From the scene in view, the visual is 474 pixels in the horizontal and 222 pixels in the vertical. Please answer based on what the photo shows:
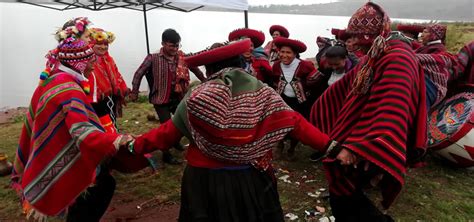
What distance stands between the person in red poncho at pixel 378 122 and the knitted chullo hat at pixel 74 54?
179cm

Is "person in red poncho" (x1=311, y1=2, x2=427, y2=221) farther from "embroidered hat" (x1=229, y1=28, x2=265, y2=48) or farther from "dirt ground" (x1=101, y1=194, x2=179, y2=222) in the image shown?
"embroidered hat" (x1=229, y1=28, x2=265, y2=48)

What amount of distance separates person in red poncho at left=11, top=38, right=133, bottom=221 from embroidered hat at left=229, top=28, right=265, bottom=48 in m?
2.39

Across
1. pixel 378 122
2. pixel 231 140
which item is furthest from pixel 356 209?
pixel 231 140

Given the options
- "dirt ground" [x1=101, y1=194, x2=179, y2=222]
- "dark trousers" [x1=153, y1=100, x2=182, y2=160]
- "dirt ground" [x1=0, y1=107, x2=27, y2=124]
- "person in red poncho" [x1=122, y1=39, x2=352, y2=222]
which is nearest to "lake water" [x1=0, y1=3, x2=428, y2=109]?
"dirt ground" [x1=0, y1=107, x2=27, y2=124]

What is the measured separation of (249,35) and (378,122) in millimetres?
3216

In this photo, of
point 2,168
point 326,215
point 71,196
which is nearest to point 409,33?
point 326,215

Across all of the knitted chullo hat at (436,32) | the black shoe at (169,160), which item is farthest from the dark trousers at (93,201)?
the knitted chullo hat at (436,32)

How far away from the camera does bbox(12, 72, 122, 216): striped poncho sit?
2406 millimetres

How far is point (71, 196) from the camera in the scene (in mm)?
2578

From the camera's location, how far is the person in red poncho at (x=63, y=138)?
2.34 m

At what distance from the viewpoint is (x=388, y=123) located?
6.40ft

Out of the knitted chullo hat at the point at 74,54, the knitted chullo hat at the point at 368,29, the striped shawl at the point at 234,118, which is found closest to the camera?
the striped shawl at the point at 234,118

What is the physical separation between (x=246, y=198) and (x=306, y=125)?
0.53 meters

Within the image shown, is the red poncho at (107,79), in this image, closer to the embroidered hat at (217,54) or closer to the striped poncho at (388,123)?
the embroidered hat at (217,54)
